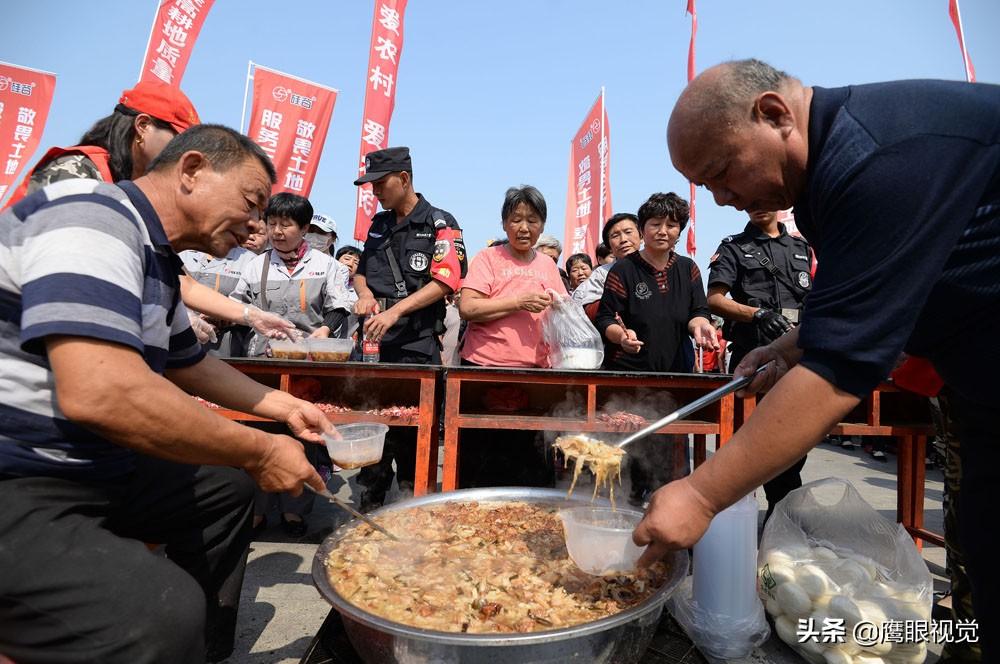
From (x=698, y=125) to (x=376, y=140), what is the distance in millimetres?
10291

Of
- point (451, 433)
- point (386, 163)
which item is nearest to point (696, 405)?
point (451, 433)

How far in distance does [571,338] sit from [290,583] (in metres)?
2.69

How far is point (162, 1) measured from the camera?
9.93 metres

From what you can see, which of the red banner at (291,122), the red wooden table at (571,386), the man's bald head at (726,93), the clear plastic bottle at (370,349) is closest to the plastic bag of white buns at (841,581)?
the red wooden table at (571,386)

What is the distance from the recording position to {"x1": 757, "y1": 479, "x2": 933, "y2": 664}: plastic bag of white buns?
260cm

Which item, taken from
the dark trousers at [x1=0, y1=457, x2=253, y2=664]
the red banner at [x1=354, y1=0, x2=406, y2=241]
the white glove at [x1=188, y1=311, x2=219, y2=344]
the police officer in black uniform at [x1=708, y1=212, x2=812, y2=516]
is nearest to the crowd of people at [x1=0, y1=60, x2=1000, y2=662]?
the dark trousers at [x1=0, y1=457, x2=253, y2=664]

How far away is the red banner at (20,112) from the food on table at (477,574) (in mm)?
13808

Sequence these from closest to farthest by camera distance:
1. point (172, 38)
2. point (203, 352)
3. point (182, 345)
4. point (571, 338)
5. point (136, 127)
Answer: point (182, 345) < point (203, 352) < point (136, 127) < point (571, 338) < point (172, 38)

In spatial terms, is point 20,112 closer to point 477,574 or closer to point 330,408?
point 330,408

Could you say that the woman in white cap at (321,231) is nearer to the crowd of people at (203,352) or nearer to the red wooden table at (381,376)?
the red wooden table at (381,376)

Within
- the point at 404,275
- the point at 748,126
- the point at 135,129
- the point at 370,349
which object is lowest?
the point at 370,349

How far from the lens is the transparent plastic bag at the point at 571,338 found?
4051mm

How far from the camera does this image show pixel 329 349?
3760mm

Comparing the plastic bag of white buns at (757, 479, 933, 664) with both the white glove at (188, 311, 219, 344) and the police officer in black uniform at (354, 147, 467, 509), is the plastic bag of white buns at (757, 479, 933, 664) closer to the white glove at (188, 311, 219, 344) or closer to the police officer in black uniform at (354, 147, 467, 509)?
the police officer in black uniform at (354, 147, 467, 509)
